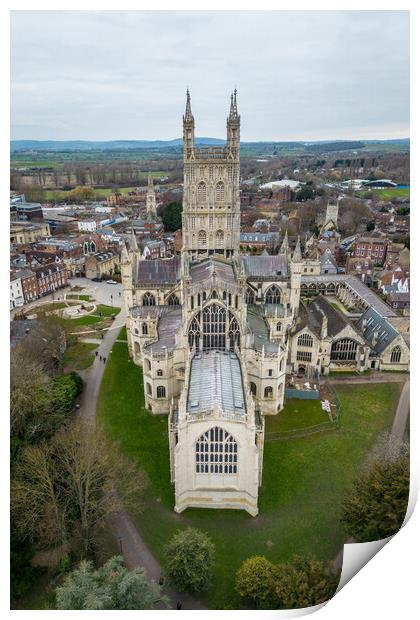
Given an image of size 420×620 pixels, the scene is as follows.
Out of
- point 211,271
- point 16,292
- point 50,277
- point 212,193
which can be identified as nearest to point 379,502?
point 211,271

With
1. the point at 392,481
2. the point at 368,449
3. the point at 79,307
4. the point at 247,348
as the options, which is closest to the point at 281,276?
the point at 247,348

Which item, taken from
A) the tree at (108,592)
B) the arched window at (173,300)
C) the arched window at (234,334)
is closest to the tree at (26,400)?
the tree at (108,592)

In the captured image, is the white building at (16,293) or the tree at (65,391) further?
the white building at (16,293)

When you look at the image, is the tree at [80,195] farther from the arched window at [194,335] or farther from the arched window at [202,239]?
the arched window at [194,335]

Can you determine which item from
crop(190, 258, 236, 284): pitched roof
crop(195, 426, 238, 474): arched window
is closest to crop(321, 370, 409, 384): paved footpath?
crop(190, 258, 236, 284): pitched roof

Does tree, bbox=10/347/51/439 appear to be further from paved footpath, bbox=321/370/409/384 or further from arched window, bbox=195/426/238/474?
paved footpath, bbox=321/370/409/384

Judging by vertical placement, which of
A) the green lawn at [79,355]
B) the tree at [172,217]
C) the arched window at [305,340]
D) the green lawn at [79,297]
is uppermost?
the tree at [172,217]

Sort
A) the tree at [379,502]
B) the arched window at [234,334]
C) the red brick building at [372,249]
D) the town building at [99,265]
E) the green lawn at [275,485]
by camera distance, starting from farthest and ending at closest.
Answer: the red brick building at [372,249]
the town building at [99,265]
the arched window at [234,334]
the green lawn at [275,485]
the tree at [379,502]

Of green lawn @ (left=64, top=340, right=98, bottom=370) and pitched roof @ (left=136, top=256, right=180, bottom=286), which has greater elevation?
pitched roof @ (left=136, top=256, right=180, bottom=286)
